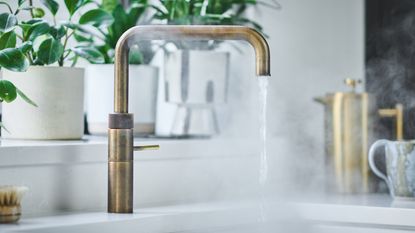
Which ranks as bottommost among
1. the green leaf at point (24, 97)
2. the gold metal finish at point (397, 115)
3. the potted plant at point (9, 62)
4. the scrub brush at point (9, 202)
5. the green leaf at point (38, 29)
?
the scrub brush at point (9, 202)

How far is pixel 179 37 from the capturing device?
1.32 m

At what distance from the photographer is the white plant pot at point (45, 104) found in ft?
4.71

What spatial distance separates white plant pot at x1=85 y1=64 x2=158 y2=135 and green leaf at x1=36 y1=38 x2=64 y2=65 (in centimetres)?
21

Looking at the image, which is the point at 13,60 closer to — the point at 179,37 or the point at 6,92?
the point at 6,92

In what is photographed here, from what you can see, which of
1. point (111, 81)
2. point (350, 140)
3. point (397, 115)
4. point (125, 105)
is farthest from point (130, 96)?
point (397, 115)

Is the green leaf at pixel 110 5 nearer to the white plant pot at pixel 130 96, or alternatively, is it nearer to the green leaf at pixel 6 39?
the white plant pot at pixel 130 96

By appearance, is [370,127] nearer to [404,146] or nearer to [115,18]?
[404,146]

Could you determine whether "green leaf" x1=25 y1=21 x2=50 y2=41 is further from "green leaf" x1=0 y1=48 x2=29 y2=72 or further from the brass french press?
the brass french press

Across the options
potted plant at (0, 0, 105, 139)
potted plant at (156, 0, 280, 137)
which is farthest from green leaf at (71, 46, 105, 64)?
potted plant at (156, 0, 280, 137)

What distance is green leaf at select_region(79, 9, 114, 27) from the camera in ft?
4.86

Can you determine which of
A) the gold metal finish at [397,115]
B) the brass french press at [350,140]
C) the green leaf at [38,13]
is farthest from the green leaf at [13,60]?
the gold metal finish at [397,115]

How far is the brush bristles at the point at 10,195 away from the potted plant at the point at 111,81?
42 cm

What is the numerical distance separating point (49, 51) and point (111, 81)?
0.73 ft

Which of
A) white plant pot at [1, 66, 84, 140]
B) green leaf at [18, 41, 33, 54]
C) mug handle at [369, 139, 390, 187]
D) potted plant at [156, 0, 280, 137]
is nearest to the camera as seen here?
green leaf at [18, 41, 33, 54]
